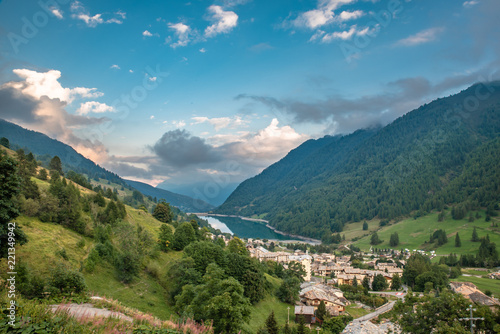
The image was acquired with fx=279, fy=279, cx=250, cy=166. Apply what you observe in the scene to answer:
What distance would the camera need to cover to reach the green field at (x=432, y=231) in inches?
4374

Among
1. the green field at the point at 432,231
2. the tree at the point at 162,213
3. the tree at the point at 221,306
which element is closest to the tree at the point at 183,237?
the tree at the point at 221,306

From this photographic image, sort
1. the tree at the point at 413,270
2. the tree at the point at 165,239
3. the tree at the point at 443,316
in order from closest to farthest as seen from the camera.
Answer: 1. the tree at the point at 443,316
2. the tree at the point at 165,239
3. the tree at the point at 413,270

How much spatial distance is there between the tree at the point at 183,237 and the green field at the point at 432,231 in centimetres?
10649

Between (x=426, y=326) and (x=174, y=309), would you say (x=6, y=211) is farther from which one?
(x=426, y=326)

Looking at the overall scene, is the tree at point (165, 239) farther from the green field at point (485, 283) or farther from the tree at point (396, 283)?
the green field at point (485, 283)

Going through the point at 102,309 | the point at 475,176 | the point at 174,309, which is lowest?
the point at 174,309

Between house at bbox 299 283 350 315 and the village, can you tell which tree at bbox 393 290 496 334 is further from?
house at bbox 299 283 350 315

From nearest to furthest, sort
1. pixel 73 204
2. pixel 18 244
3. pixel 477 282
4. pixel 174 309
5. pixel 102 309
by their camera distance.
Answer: pixel 102 309, pixel 18 244, pixel 174 309, pixel 73 204, pixel 477 282

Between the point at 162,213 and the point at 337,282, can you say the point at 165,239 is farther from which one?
the point at 337,282

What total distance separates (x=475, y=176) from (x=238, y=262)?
207 metres

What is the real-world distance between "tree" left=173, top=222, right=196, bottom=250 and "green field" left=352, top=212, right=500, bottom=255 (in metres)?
106

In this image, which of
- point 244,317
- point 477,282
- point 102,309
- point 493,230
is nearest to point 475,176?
point 493,230

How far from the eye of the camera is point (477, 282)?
6397 centimetres

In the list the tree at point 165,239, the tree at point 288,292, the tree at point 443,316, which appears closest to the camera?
the tree at point 443,316
